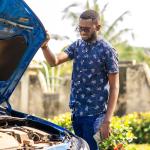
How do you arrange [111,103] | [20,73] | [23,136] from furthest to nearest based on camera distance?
[111,103] → [20,73] → [23,136]

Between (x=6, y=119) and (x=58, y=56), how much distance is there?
3.49 ft

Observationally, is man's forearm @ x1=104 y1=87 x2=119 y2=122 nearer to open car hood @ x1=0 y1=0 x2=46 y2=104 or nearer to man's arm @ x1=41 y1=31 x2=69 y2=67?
man's arm @ x1=41 y1=31 x2=69 y2=67

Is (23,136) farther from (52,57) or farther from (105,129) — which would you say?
(52,57)

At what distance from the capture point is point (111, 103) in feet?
17.2

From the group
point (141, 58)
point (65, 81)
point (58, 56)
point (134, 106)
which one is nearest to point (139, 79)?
point (134, 106)

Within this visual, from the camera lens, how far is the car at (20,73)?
175 inches

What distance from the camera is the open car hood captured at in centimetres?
478

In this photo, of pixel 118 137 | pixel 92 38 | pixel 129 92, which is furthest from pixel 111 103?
→ pixel 129 92

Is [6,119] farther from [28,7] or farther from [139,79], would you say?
[139,79]

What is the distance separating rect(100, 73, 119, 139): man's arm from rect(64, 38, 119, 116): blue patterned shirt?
4.7 inches

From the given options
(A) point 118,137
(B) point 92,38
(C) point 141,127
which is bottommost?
(C) point 141,127

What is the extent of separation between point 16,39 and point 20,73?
30 cm

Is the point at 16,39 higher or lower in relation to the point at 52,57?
higher

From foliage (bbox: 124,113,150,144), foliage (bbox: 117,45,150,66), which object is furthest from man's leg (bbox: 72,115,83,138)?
foliage (bbox: 117,45,150,66)
